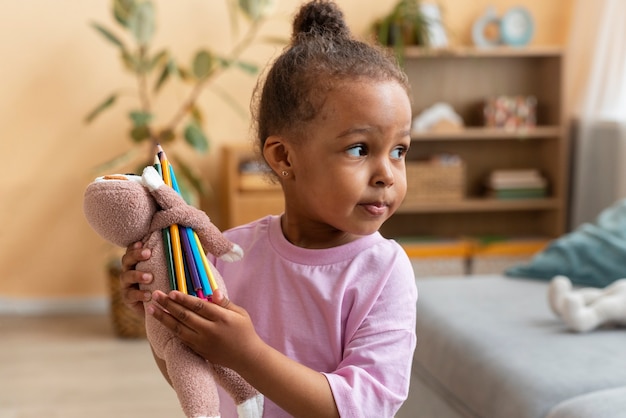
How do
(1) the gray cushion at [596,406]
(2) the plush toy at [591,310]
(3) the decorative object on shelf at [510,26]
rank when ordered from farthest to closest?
(3) the decorative object on shelf at [510,26]
(2) the plush toy at [591,310]
(1) the gray cushion at [596,406]

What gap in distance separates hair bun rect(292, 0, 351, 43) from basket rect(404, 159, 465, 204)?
2840 mm

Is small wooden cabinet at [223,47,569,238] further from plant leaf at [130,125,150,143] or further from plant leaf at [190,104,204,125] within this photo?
plant leaf at [130,125,150,143]

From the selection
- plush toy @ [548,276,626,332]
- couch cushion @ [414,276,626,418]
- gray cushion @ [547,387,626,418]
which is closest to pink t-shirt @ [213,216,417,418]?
gray cushion @ [547,387,626,418]

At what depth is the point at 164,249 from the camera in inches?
40.5

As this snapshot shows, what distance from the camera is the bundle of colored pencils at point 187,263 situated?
0.98 m

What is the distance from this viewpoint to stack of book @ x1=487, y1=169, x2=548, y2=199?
4113 millimetres

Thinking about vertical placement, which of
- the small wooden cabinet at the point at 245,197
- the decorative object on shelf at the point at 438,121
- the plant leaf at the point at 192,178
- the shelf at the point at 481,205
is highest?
the decorative object on shelf at the point at 438,121

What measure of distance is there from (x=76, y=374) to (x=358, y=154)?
2.49m

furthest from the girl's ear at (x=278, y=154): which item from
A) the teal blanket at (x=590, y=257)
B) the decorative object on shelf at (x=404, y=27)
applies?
the decorative object on shelf at (x=404, y=27)

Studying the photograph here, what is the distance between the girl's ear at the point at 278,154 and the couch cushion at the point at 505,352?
86 centimetres

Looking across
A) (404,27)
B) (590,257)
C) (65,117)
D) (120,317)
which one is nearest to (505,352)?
(590,257)

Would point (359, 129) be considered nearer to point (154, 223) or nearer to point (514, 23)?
point (154, 223)

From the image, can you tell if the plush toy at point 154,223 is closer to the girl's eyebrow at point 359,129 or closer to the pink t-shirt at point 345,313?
the pink t-shirt at point 345,313

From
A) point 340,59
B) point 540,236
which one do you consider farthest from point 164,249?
point 540,236
